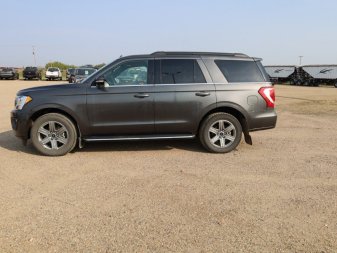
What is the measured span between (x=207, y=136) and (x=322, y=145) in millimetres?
A: 2480

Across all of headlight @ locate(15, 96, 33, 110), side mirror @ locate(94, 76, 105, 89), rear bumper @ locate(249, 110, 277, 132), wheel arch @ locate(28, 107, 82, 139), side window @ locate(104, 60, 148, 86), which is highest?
side window @ locate(104, 60, 148, 86)

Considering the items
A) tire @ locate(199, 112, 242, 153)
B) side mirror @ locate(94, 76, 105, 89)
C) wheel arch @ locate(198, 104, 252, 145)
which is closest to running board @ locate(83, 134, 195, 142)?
tire @ locate(199, 112, 242, 153)

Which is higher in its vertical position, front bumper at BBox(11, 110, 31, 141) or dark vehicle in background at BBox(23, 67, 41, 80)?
dark vehicle in background at BBox(23, 67, 41, 80)

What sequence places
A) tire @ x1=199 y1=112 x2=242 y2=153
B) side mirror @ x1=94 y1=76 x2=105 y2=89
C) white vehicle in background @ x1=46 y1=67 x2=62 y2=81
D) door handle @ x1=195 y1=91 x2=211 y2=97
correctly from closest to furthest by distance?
side mirror @ x1=94 y1=76 x2=105 y2=89 < door handle @ x1=195 y1=91 x2=211 y2=97 < tire @ x1=199 y1=112 x2=242 y2=153 < white vehicle in background @ x1=46 y1=67 x2=62 y2=81

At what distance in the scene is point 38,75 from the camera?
43062mm

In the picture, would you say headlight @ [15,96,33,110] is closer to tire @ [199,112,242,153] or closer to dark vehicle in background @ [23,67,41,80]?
tire @ [199,112,242,153]

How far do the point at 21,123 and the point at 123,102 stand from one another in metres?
1.82

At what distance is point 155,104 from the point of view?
248 inches

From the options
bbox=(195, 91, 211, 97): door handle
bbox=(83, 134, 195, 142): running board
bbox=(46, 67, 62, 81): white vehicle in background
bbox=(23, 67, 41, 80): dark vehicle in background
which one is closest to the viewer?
bbox=(83, 134, 195, 142): running board

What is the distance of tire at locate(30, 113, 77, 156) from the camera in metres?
6.20

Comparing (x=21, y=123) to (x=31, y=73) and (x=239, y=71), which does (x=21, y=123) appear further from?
(x=31, y=73)

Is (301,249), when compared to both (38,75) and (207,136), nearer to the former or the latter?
(207,136)

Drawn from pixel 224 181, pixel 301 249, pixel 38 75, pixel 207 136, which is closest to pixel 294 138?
pixel 207 136

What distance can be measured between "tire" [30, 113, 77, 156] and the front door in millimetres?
405
